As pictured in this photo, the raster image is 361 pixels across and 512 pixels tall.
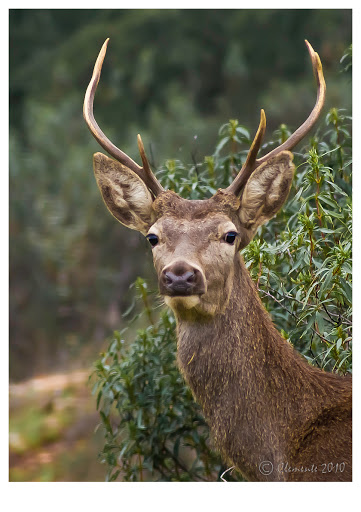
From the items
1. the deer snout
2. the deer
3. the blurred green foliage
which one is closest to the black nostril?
the deer snout

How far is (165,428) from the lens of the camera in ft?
15.6

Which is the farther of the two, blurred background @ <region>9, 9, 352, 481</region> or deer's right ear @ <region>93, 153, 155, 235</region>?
blurred background @ <region>9, 9, 352, 481</region>

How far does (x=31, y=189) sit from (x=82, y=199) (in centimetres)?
61

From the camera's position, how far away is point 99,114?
29.1 ft

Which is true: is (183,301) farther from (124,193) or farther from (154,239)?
(124,193)

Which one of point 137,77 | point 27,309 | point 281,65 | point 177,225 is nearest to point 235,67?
point 281,65

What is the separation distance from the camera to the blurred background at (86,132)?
6.68 metres

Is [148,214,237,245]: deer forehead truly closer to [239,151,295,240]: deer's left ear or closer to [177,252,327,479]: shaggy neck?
[239,151,295,240]: deer's left ear

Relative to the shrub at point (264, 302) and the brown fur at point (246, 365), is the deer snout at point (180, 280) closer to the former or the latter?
the brown fur at point (246, 365)

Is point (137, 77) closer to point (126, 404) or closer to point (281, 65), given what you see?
point (281, 65)

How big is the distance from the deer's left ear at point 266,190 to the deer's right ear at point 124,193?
18.5 inches

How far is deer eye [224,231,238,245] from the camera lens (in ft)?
12.0

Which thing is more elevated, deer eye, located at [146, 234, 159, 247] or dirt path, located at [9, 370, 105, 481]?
deer eye, located at [146, 234, 159, 247]

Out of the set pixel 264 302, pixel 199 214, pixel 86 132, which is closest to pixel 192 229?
pixel 199 214
